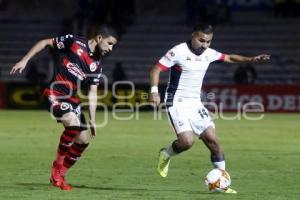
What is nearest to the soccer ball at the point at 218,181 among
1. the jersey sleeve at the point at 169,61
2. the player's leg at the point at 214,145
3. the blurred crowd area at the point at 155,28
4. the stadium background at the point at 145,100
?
the stadium background at the point at 145,100

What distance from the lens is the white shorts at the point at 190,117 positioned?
1132cm

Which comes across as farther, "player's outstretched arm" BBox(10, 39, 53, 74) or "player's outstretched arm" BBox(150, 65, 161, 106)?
"player's outstretched arm" BBox(150, 65, 161, 106)

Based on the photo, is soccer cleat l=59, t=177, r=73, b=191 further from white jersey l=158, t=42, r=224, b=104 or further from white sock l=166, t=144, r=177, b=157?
white jersey l=158, t=42, r=224, b=104

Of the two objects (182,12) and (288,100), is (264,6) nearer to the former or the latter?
(182,12)

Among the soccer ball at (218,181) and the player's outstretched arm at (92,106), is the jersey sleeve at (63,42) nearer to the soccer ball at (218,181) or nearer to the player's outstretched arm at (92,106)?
the player's outstretched arm at (92,106)

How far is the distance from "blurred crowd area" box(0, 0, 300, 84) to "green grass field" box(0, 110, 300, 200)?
11.1 meters

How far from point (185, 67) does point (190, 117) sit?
0.63 meters

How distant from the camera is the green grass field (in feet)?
35.4

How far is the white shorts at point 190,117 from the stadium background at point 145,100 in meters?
0.75

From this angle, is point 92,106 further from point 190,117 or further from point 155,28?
point 155,28

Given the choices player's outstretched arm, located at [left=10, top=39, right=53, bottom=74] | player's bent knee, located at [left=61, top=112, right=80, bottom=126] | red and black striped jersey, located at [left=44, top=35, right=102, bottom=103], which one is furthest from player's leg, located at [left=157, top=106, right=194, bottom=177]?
player's outstretched arm, located at [left=10, top=39, right=53, bottom=74]

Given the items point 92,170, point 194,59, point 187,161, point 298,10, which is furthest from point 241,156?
point 298,10

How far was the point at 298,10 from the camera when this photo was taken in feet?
120

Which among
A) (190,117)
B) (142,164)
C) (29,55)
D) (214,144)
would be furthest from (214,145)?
(142,164)
